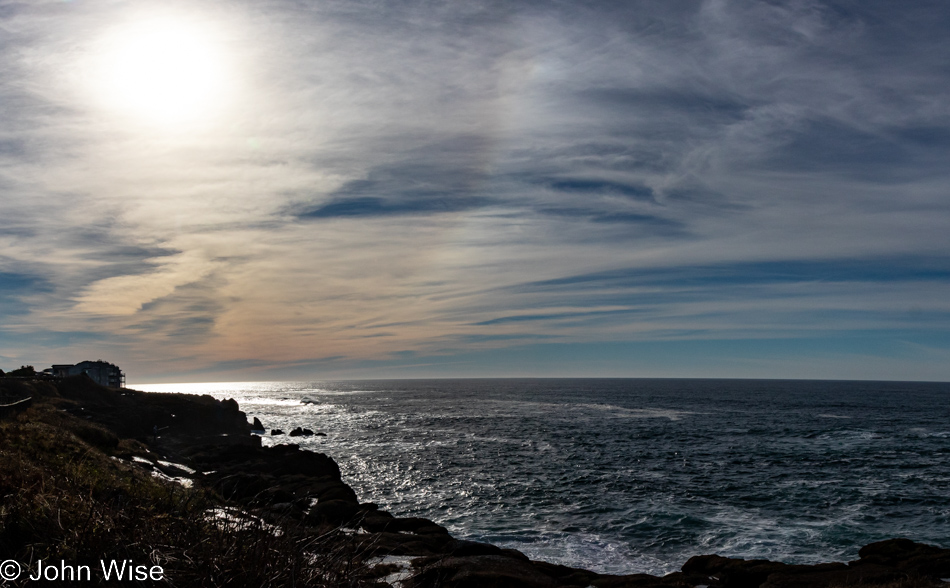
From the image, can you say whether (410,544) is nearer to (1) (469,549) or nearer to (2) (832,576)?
(1) (469,549)

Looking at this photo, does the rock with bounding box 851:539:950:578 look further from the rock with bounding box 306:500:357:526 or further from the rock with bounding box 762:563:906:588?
the rock with bounding box 306:500:357:526

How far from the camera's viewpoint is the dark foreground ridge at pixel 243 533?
684cm

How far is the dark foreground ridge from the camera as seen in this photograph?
6.84m

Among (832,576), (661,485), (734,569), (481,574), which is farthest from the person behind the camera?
(661,485)

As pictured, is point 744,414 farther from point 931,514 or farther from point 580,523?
point 580,523

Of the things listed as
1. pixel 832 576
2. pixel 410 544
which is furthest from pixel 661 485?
pixel 410 544

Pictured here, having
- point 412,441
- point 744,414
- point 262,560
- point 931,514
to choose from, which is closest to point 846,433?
point 744,414

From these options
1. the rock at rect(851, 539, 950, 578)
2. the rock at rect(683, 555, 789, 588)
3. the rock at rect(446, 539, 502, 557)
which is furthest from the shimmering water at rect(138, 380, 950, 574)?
the rock at rect(446, 539, 502, 557)

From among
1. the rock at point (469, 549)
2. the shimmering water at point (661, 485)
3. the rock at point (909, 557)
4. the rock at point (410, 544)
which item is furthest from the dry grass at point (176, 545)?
the rock at point (909, 557)

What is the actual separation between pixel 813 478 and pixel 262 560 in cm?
4075

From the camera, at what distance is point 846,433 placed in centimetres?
6247

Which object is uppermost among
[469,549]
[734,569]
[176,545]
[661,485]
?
[176,545]

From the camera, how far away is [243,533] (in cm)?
694

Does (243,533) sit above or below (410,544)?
above
